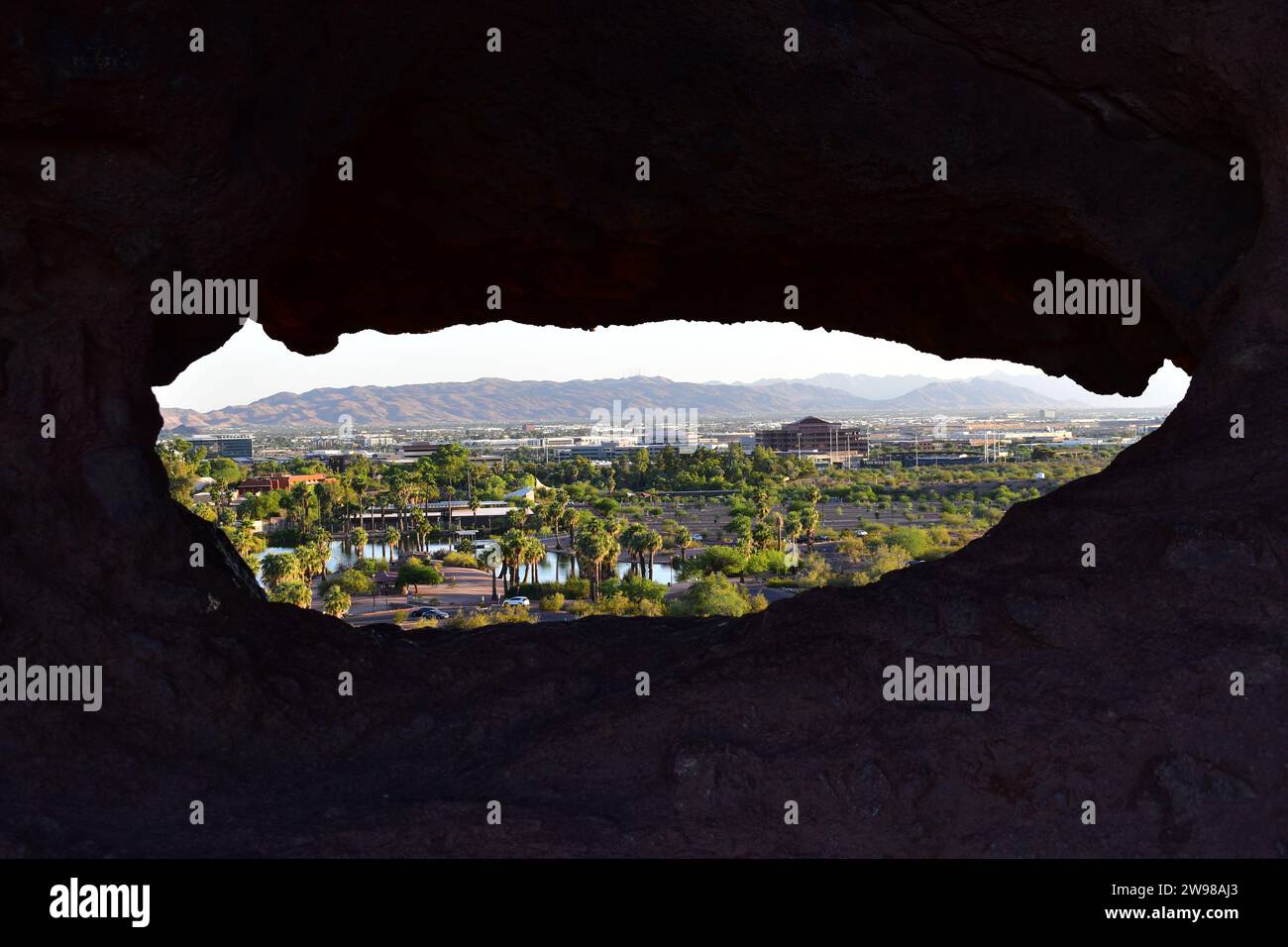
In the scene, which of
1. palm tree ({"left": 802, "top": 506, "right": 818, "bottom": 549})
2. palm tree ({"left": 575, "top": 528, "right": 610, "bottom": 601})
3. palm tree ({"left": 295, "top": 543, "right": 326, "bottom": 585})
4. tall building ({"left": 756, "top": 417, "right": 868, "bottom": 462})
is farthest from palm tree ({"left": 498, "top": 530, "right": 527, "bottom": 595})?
tall building ({"left": 756, "top": 417, "right": 868, "bottom": 462})

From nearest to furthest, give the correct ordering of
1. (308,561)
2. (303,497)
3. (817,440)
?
(308,561), (303,497), (817,440)

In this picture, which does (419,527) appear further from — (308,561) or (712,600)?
(712,600)

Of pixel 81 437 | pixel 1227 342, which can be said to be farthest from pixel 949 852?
pixel 81 437

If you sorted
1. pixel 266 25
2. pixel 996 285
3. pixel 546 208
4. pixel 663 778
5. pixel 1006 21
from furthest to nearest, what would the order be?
1. pixel 996 285
2. pixel 546 208
3. pixel 1006 21
4. pixel 266 25
5. pixel 663 778

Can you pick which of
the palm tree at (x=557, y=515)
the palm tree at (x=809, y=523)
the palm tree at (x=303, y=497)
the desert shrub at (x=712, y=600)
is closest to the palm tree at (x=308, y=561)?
the desert shrub at (x=712, y=600)

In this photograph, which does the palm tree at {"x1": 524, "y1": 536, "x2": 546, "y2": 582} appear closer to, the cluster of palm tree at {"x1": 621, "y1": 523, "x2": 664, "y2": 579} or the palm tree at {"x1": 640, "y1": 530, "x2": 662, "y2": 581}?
the cluster of palm tree at {"x1": 621, "y1": 523, "x2": 664, "y2": 579}

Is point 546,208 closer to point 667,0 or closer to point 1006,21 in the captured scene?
point 667,0

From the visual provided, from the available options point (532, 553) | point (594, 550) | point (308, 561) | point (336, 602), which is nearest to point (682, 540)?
point (532, 553)
